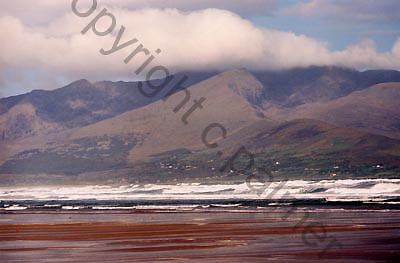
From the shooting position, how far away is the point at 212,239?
1977 inches

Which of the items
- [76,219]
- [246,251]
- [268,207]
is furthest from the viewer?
[268,207]

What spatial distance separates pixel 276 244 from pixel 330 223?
50.0 ft

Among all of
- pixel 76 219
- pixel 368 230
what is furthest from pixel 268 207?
pixel 368 230

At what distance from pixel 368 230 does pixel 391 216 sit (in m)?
14.2

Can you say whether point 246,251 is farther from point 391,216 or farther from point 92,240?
point 391,216

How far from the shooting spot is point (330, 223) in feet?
199

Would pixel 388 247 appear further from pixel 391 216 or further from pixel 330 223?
pixel 391 216

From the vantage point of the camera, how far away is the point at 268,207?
88.6 m

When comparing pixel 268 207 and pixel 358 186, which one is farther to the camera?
pixel 358 186

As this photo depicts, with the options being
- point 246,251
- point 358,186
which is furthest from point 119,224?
point 358,186

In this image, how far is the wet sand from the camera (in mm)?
41375

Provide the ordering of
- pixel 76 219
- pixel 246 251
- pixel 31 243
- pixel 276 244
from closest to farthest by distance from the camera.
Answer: pixel 246 251 < pixel 276 244 < pixel 31 243 < pixel 76 219

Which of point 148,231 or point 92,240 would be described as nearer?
point 92,240

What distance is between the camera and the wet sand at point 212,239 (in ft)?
136
